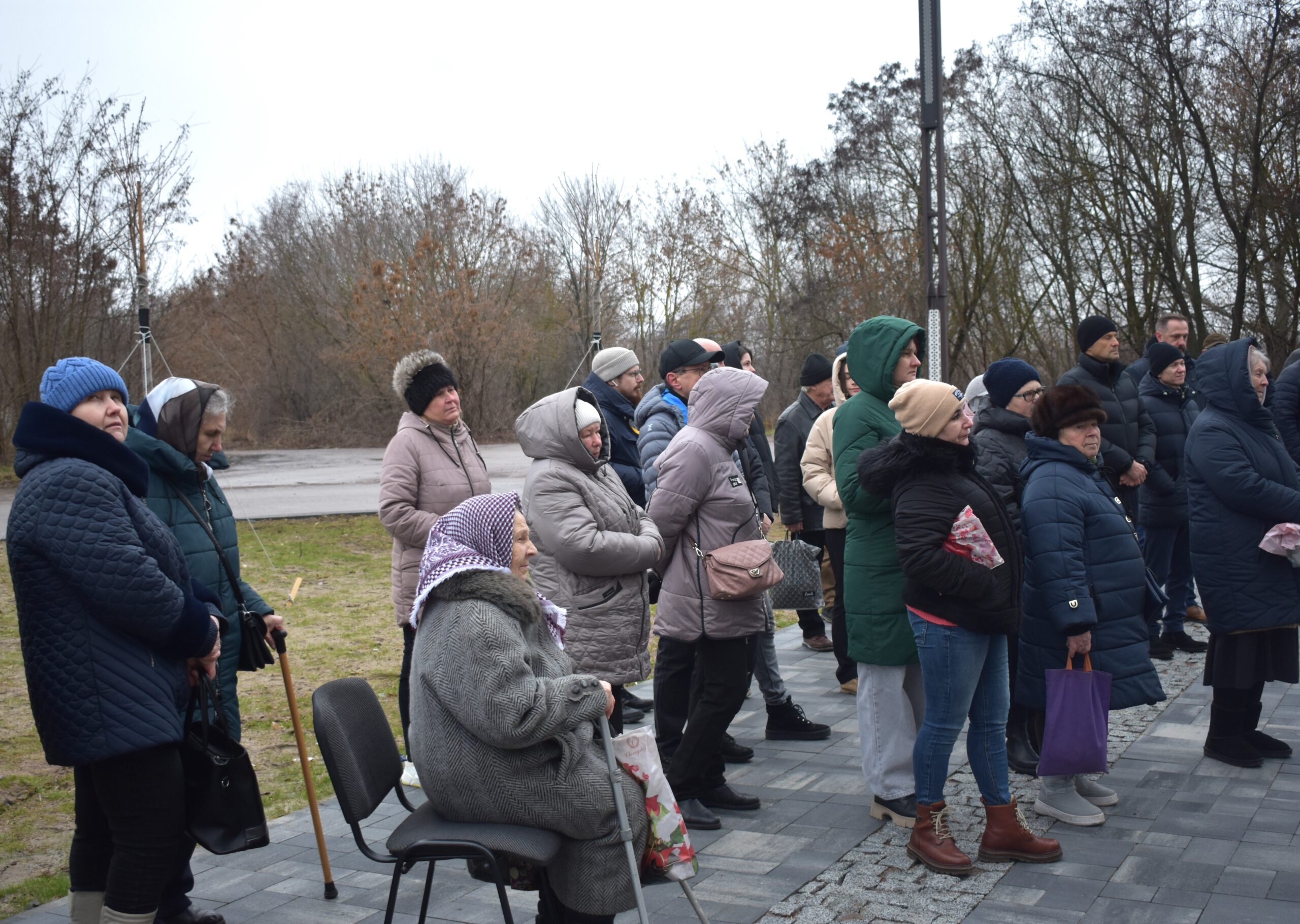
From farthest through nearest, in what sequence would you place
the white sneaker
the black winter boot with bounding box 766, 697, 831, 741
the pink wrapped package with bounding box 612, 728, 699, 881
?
the black winter boot with bounding box 766, 697, 831, 741 < the white sneaker < the pink wrapped package with bounding box 612, 728, 699, 881

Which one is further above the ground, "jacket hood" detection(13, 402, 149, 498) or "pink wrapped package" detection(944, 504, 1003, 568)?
"jacket hood" detection(13, 402, 149, 498)

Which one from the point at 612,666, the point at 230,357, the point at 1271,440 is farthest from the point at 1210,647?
the point at 230,357

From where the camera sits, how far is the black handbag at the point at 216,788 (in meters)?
3.67

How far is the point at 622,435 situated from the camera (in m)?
6.60

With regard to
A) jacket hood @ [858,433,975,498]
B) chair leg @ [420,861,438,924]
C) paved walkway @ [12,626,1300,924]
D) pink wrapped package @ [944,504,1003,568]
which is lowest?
paved walkway @ [12,626,1300,924]

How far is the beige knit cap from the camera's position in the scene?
14.1 feet

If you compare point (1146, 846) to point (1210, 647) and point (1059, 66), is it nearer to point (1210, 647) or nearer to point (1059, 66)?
point (1210, 647)

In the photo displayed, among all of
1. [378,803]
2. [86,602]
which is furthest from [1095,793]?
[86,602]

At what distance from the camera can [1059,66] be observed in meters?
23.2

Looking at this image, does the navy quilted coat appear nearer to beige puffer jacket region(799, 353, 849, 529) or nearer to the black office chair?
the black office chair

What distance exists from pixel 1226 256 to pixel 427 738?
21.7 metres

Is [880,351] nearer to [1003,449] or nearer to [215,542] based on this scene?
[1003,449]

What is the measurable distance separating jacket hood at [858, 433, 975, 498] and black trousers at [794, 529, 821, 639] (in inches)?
143

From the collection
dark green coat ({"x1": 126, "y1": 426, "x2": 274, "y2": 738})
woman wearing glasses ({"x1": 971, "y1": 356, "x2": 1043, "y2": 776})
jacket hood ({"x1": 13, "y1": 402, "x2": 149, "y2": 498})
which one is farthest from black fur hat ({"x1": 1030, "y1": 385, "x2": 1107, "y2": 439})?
jacket hood ({"x1": 13, "y1": 402, "x2": 149, "y2": 498})
